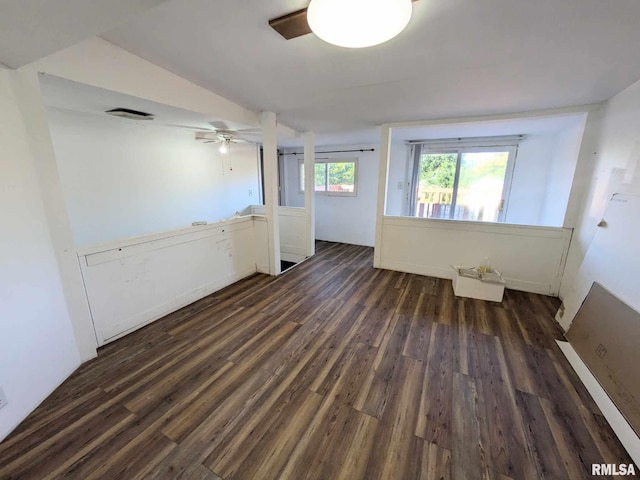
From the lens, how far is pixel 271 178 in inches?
133

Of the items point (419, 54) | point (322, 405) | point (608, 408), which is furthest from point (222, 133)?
point (608, 408)

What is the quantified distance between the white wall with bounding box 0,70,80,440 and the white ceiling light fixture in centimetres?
176

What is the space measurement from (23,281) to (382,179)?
379cm

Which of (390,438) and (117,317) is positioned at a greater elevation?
(117,317)

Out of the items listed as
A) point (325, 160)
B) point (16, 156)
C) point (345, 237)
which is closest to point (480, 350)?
point (16, 156)

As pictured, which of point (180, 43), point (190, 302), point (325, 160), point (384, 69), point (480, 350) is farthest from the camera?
point (325, 160)

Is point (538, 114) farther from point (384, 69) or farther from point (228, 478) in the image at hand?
point (228, 478)

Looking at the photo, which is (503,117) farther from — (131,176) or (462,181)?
(131,176)

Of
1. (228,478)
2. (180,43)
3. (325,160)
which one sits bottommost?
(228,478)

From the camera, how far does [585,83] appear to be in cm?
209

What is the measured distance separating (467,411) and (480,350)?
730 mm

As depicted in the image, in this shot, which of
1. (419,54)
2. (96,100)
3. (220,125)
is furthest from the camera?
(220,125)

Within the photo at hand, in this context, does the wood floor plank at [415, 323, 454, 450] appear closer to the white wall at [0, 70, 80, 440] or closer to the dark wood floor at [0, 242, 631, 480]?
the dark wood floor at [0, 242, 631, 480]

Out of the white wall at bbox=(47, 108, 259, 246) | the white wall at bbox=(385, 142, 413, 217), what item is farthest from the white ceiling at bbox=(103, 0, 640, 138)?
the white wall at bbox=(385, 142, 413, 217)
